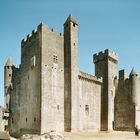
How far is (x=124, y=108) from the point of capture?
43844 millimetres

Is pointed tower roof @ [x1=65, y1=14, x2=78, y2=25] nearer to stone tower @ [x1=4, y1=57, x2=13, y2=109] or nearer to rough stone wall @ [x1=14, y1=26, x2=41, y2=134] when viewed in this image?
rough stone wall @ [x1=14, y1=26, x2=41, y2=134]

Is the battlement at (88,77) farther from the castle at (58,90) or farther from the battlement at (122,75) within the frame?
the battlement at (122,75)

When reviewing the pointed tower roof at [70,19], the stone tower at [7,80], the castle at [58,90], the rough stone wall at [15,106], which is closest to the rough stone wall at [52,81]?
the castle at [58,90]

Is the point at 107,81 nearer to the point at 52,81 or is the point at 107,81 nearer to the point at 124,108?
the point at 124,108

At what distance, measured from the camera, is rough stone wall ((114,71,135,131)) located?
141ft

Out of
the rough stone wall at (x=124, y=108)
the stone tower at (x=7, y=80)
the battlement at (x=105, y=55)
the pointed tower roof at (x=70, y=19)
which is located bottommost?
the rough stone wall at (x=124, y=108)

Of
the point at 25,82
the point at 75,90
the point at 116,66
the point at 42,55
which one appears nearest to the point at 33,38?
the point at 42,55

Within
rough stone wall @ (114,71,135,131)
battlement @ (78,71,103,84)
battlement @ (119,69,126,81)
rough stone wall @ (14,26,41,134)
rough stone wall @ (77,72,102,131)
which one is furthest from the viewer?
battlement @ (119,69,126,81)

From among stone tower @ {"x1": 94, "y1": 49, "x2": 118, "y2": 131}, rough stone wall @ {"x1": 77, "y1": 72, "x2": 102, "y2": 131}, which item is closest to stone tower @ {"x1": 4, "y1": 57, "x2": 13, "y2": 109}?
rough stone wall @ {"x1": 77, "y1": 72, "x2": 102, "y2": 131}

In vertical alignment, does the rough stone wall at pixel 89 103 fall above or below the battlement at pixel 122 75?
below

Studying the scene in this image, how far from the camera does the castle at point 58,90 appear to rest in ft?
101

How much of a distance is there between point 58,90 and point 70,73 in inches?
106

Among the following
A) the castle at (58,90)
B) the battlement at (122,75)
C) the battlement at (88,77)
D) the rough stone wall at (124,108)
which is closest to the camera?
the castle at (58,90)

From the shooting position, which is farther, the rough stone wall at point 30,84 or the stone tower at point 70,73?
the stone tower at point 70,73
